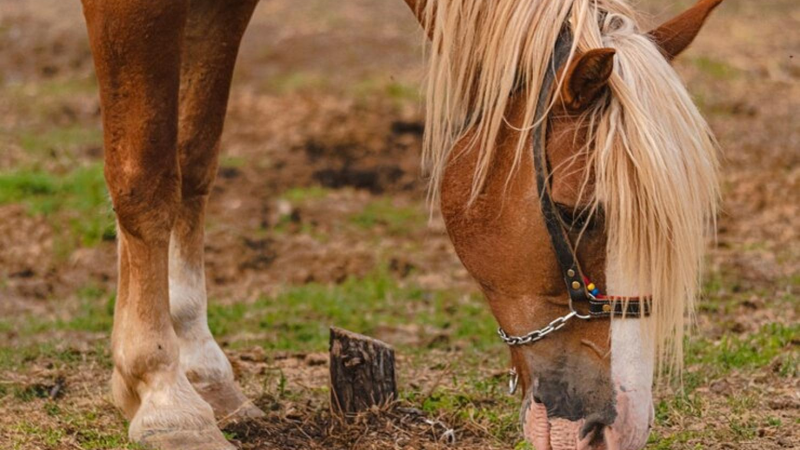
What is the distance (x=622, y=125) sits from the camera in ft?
10.6

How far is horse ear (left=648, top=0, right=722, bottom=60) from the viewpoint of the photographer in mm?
3434

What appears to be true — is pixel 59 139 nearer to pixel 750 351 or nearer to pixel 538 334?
pixel 750 351

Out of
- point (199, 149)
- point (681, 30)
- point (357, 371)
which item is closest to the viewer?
point (681, 30)

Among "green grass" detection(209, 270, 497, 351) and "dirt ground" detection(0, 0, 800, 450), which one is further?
"green grass" detection(209, 270, 497, 351)

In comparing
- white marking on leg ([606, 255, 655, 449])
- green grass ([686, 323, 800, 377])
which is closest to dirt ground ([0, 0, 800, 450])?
green grass ([686, 323, 800, 377])

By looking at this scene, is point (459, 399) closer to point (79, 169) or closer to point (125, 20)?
point (125, 20)

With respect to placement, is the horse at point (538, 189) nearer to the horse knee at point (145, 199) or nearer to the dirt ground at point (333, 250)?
the horse knee at point (145, 199)

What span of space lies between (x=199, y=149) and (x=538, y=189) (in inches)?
60.4

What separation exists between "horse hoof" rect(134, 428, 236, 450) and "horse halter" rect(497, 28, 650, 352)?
3.36 ft

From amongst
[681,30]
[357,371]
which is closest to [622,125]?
[681,30]

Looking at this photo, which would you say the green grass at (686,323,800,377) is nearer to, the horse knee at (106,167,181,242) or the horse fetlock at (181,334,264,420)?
the horse fetlock at (181,334,264,420)

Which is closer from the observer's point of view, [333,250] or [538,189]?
[538,189]

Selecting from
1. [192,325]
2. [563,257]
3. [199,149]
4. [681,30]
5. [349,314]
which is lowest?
[349,314]

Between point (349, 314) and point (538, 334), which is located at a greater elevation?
point (538, 334)
